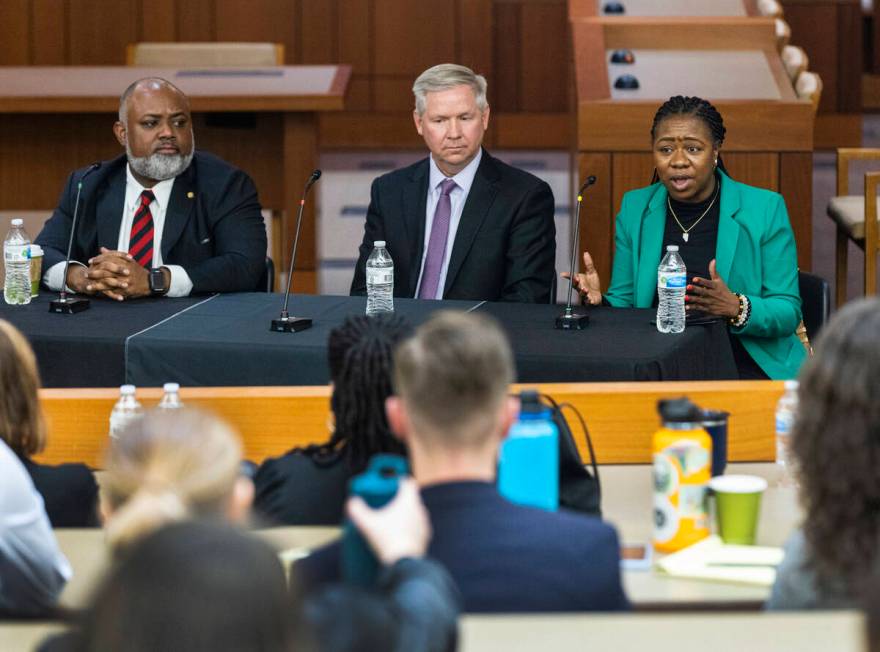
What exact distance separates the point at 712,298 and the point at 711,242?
16.4 inches

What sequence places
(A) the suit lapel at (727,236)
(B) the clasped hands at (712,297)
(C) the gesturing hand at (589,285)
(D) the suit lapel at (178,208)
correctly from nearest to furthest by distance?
1. (B) the clasped hands at (712,297)
2. (C) the gesturing hand at (589,285)
3. (A) the suit lapel at (727,236)
4. (D) the suit lapel at (178,208)

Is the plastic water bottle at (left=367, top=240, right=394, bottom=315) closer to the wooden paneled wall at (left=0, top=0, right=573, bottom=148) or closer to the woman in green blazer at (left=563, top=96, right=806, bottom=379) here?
the woman in green blazer at (left=563, top=96, right=806, bottom=379)

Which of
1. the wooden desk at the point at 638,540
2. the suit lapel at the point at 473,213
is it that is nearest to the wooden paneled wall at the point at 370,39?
the suit lapel at the point at 473,213

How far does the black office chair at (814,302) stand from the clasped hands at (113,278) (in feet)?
6.64

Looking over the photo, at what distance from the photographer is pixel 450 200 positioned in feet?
16.2

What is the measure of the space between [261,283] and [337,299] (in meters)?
0.49

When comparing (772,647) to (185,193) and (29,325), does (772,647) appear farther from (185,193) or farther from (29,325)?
(185,193)

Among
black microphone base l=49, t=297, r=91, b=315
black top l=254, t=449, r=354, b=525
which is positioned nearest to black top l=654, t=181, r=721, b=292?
black microphone base l=49, t=297, r=91, b=315

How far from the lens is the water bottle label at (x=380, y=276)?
456 centimetres

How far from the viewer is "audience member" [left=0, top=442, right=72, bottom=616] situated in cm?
239

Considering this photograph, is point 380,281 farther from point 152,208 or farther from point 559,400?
point 559,400

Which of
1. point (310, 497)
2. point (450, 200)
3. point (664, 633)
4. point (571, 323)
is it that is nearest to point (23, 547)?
point (310, 497)

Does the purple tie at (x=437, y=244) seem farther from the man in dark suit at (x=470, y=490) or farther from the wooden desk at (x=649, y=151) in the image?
the man in dark suit at (x=470, y=490)

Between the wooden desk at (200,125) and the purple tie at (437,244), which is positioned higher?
the wooden desk at (200,125)
